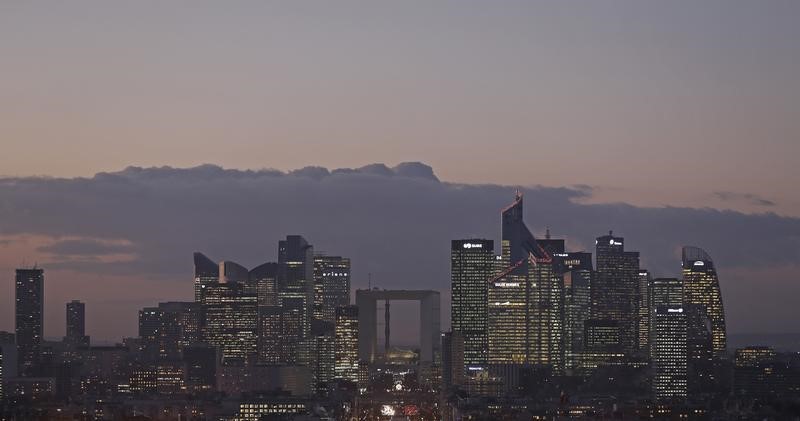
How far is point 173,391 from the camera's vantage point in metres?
186

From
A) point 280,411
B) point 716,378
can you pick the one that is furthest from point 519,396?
point 280,411

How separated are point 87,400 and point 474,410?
33019mm

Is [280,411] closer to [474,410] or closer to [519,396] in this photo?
[474,410]

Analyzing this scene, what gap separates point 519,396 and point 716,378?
20.9 m

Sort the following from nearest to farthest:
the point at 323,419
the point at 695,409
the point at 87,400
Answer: the point at 323,419 → the point at 695,409 → the point at 87,400

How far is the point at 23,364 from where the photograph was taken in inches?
7466

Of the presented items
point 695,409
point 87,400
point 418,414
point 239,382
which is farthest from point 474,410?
point 239,382

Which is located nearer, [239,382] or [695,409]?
[695,409]

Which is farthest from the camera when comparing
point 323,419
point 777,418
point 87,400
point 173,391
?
point 173,391

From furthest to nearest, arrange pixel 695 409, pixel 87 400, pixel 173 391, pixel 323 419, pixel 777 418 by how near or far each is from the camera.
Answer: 1. pixel 173 391
2. pixel 87 400
3. pixel 695 409
4. pixel 323 419
5. pixel 777 418

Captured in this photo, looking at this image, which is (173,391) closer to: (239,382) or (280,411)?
(239,382)

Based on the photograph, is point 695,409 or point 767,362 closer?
point 695,409

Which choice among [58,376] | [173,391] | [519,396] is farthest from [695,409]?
[58,376]

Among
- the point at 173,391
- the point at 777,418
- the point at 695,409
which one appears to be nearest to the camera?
the point at 777,418
